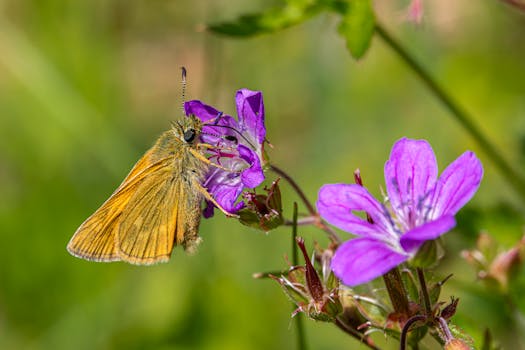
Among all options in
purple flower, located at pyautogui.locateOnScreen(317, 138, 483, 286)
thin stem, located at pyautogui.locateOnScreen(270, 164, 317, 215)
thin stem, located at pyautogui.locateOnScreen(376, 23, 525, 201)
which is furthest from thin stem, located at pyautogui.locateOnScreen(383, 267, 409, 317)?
thin stem, located at pyautogui.locateOnScreen(376, 23, 525, 201)

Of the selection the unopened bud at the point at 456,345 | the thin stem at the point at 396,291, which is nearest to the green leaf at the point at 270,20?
the thin stem at the point at 396,291

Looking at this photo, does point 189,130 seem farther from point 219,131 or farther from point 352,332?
point 352,332

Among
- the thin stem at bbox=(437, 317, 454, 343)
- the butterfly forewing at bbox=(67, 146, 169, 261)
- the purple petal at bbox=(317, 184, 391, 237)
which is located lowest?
the thin stem at bbox=(437, 317, 454, 343)

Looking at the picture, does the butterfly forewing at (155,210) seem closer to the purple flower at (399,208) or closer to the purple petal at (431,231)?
the purple flower at (399,208)

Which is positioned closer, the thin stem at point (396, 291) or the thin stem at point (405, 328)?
the thin stem at point (405, 328)

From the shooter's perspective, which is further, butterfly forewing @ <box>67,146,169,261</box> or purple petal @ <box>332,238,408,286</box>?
butterfly forewing @ <box>67,146,169,261</box>

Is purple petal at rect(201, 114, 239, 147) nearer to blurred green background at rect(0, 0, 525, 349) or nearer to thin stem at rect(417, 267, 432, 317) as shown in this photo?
thin stem at rect(417, 267, 432, 317)

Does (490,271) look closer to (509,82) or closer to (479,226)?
(479,226)
